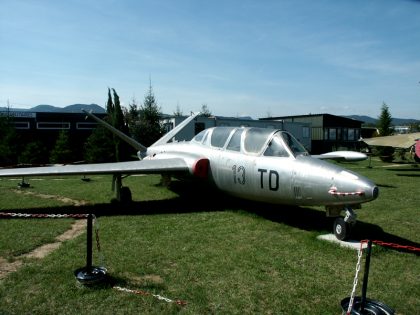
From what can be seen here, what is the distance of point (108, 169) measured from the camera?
10.6 metres

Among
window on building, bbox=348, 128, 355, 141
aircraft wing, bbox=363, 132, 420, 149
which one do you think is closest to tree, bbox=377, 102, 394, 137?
window on building, bbox=348, 128, 355, 141

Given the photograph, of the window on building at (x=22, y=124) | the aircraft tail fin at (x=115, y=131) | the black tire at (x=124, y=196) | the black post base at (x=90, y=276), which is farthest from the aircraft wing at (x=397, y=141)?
the window on building at (x=22, y=124)

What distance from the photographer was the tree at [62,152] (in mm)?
29452

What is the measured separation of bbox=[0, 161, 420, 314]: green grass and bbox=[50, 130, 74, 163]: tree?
64.9 feet

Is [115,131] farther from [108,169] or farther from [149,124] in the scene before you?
[149,124]

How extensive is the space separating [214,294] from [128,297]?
3.74 ft

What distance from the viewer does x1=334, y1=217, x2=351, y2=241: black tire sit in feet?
23.8

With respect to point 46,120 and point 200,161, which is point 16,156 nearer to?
point 46,120

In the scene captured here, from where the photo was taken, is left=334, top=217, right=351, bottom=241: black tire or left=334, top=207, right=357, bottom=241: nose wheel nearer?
left=334, top=207, right=357, bottom=241: nose wheel

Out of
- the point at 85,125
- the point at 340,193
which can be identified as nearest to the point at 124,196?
the point at 340,193

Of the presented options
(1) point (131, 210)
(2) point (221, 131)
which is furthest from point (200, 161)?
(1) point (131, 210)

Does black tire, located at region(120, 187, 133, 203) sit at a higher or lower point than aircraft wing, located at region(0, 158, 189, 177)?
lower

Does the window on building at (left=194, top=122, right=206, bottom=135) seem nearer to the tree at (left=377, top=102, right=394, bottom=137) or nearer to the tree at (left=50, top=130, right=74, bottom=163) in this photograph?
the tree at (left=50, top=130, right=74, bottom=163)

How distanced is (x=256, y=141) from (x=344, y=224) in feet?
9.76
